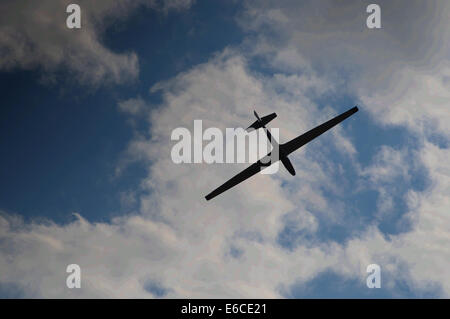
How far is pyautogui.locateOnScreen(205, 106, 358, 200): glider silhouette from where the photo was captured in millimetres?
43750

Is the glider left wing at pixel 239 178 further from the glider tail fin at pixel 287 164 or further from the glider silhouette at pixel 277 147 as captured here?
the glider tail fin at pixel 287 164

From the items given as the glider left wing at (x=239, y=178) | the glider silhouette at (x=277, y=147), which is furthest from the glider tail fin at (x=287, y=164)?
the glider left wing at (x=239, y=178)

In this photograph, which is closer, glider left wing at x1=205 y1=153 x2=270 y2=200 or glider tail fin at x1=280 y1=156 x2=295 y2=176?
glider tail fin at x1=280 y1=156 x2=295 y2=176

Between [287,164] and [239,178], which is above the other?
[287,164]

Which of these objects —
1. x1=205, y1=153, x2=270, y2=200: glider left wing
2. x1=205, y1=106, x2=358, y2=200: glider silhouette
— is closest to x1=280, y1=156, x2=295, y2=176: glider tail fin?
x1=205, y1=106, x2=358, y2=200: glider silhouette

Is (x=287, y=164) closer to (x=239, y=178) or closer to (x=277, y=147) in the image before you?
(x=277, y=147)

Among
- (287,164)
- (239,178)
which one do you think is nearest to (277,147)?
(287,164)

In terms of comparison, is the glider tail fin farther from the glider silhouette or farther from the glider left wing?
the glider left wing

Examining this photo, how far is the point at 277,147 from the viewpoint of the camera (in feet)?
147

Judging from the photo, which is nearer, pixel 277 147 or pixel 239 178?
pixel 277 147

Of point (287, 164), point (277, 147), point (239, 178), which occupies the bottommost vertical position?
point (239, 178)
